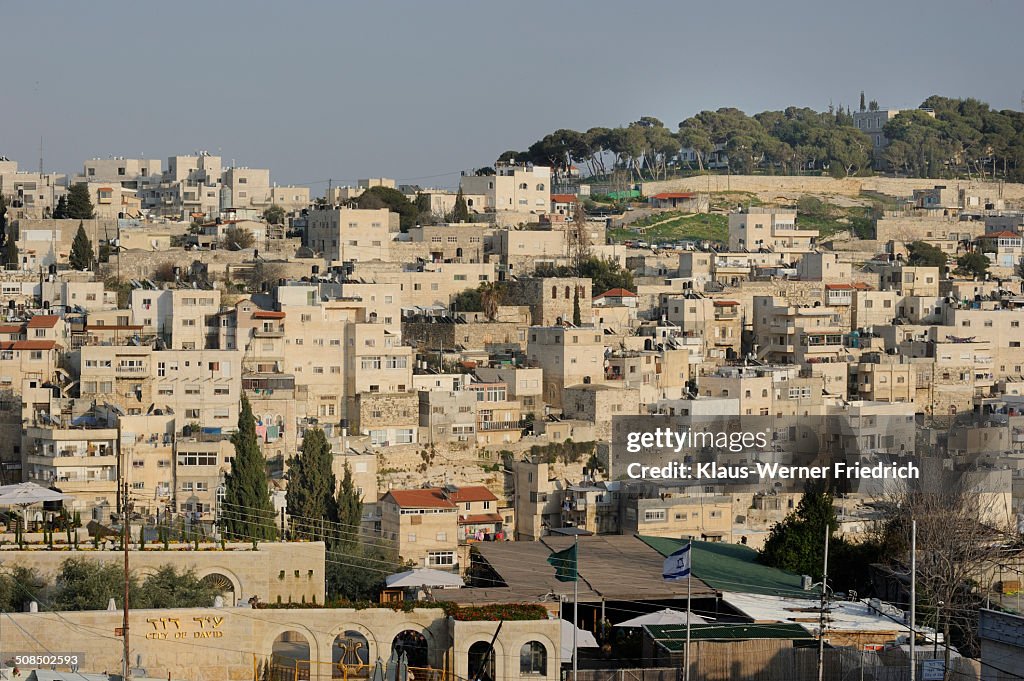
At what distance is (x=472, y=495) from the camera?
3653 centimetres

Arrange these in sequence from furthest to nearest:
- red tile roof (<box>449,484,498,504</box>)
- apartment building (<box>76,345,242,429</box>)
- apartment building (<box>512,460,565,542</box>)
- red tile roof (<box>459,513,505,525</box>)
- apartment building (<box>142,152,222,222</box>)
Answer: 1. apartment building (<box>142,152,222,222</box>)
2. apartment building (<box>76,345,242,429</box>)
3. apartment building (<box>512,460,565,542</box>)
4. red tile roof (<box>449,484,498,504</box>)
5. red tile roof (<box>459,513,505,525</box>)

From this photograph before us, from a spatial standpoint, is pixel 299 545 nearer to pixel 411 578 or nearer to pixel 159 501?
pixel 411 578

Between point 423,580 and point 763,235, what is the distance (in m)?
36.0

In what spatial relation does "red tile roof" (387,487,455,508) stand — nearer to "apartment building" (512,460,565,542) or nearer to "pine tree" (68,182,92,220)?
"apartment building" (512,460,565,542)

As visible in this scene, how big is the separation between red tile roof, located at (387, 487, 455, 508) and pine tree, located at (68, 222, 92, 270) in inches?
620

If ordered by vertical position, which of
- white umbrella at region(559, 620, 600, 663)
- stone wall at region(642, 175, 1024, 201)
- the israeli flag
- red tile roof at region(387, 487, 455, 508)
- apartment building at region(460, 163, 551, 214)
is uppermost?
stone wall at region(642, 175, 1024, 201)

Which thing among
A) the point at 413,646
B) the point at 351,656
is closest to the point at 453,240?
the point at 413,646

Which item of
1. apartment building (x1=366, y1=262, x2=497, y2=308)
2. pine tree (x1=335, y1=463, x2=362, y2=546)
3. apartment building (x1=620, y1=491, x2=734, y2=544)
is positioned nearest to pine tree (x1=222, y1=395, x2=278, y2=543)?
pine tree (x1=335, y1=463, x2=362, y2=546)

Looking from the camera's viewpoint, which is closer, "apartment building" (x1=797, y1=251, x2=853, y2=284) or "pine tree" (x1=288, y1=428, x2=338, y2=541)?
"pine tree" (x1=288, y1=428, x2=338, y2=541)

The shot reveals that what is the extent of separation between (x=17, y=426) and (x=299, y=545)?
516 inches

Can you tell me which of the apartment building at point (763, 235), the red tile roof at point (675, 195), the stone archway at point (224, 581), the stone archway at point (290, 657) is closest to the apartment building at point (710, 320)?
the apartment building at point (763, 235)

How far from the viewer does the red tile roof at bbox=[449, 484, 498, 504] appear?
118ft

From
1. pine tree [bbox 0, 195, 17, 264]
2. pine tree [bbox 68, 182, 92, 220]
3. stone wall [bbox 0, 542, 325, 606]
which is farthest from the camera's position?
pine tree [bbox 68, 182, 92, 220]

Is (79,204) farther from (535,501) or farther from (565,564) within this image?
(565,564)
